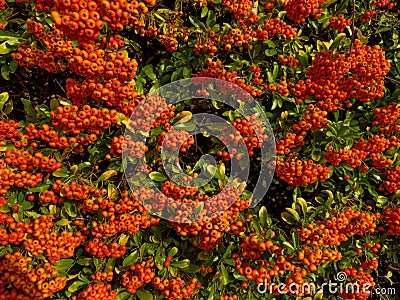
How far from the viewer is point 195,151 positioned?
9.86ft

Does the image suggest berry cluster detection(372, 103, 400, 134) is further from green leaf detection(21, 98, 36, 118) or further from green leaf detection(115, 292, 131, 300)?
green leaf detection(21, 98, 36, 118)

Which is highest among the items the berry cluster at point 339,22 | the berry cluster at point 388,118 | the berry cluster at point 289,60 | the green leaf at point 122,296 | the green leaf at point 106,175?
the berry cluster at point 339,22

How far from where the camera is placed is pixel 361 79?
8.99ft

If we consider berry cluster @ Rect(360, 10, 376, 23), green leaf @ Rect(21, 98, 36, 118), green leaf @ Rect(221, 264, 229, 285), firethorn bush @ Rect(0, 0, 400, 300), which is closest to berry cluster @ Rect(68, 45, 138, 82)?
firethorn bush @ Rect(0, 0, 400, 300)

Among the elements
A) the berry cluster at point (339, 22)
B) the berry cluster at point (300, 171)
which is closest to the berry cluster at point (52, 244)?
the berry cluster at point (300, 171)

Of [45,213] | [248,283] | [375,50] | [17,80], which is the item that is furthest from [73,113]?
[375,50]

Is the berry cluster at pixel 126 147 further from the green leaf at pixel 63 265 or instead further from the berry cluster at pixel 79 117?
the green leaf at pixel 63 265

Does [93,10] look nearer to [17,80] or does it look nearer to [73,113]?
[73,113]

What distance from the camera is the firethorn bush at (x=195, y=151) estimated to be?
96.8 inches

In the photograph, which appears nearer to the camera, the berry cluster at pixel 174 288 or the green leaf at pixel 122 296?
the berry cluster at pixel 174 288

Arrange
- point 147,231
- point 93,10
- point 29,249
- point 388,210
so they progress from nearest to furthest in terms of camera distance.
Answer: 1. point 93,10
2. point 29,249
3. point 147,231
4. point 388,210

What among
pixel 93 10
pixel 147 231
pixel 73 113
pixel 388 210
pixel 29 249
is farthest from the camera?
pixel 388 210

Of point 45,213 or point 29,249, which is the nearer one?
point 29,249

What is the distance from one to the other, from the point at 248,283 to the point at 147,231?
1.04 meters
